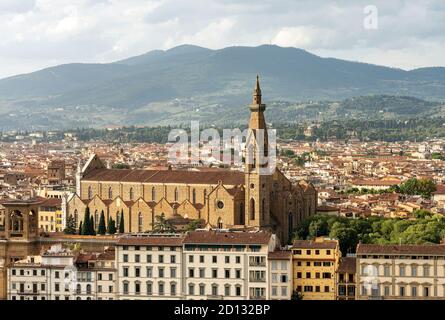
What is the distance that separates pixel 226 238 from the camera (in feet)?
59.3

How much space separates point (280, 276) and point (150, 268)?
7.15 feet

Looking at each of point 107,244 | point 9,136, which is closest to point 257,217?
point 107,244

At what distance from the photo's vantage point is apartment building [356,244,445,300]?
667 inches

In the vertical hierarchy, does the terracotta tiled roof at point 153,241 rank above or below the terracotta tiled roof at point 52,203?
above

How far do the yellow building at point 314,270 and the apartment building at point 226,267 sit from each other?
0.57m

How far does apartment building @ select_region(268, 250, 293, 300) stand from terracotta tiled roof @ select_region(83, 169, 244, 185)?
31.3 ft

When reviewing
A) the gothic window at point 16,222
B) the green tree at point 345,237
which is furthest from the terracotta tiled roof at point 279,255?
the gothic window at point 16,222

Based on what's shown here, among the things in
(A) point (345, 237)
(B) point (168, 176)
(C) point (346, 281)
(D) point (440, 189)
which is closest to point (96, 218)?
(B) point (168, 176)

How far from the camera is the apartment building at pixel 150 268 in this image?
1766cm

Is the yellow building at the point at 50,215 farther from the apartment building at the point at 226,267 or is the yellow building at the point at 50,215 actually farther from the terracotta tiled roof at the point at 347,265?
the terracotta tiled roof at the point at 347,265

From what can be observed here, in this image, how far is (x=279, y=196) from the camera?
2692 cm
